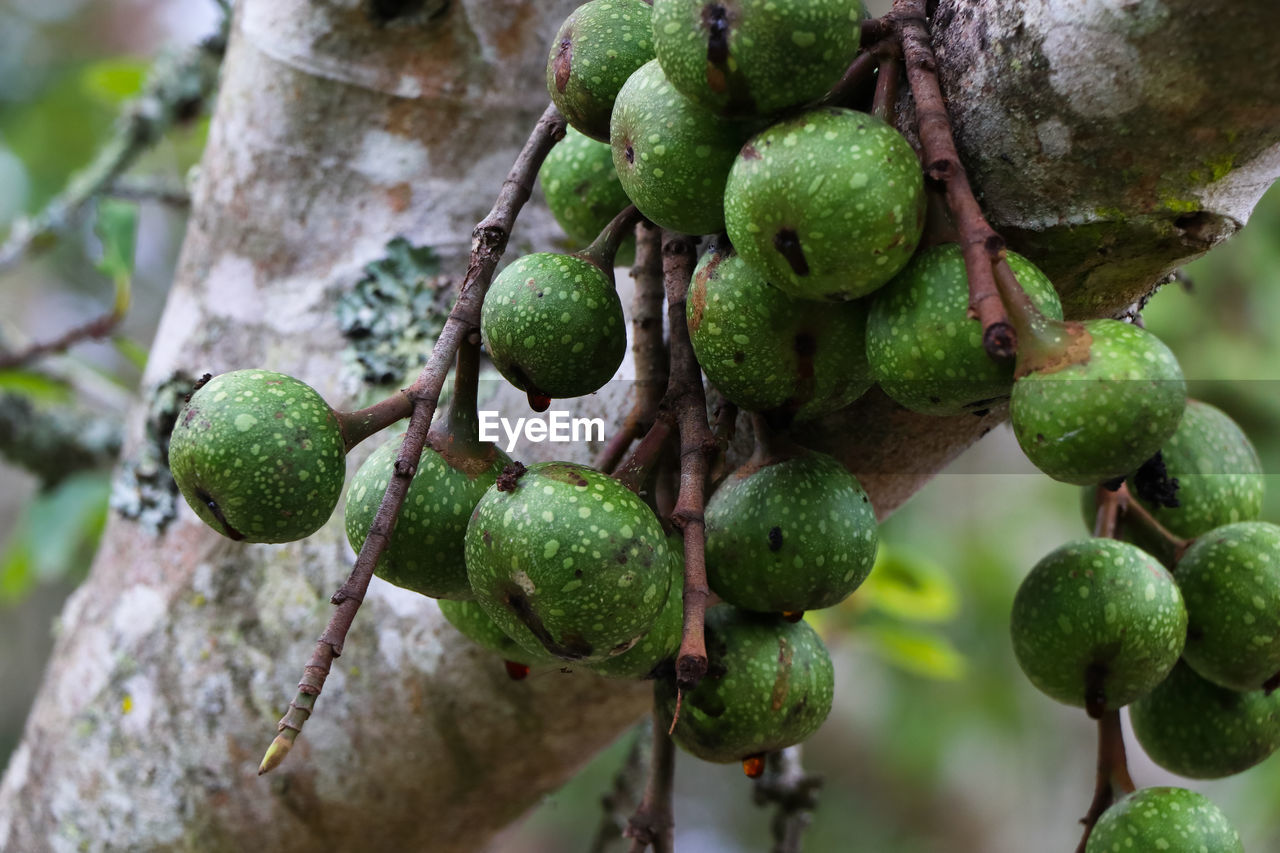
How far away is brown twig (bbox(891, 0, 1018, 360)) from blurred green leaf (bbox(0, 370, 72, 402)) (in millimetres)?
2941

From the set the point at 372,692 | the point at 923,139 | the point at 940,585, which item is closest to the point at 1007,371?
the point at 923,139

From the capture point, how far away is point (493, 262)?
1247 millimetres

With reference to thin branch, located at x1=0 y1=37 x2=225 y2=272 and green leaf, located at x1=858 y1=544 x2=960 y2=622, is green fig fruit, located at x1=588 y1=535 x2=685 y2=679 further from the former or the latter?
thin branch, located at x1=0 y1=37 x2=225 y2=272

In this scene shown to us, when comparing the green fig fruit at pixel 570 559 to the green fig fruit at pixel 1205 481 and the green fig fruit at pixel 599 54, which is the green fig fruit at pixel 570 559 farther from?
the green fig fruit at pixel 1205 481

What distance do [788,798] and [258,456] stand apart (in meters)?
1.58

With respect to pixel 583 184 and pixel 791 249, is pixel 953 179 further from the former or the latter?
pixel 583 184

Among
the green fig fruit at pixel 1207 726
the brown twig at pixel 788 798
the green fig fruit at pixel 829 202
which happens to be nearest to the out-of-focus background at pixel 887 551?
the brown twig at pixel 788 798

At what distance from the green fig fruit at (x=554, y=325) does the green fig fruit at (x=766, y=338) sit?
0.35 feet

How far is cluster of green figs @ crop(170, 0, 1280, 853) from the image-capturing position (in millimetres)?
1034

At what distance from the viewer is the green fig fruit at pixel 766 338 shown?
1178 millimetres

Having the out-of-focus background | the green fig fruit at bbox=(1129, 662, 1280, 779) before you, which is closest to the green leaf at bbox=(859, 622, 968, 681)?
the out-of-focus background

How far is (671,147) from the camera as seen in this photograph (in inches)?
45.8

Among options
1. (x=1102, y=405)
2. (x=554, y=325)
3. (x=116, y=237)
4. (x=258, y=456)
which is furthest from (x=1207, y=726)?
(x=116, y=237)

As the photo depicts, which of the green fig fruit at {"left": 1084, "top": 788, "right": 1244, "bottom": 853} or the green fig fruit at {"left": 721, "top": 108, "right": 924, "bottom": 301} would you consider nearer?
the green fig fruit at {"left": 721, "top": 108, "right": 924, "bottom": 301}
